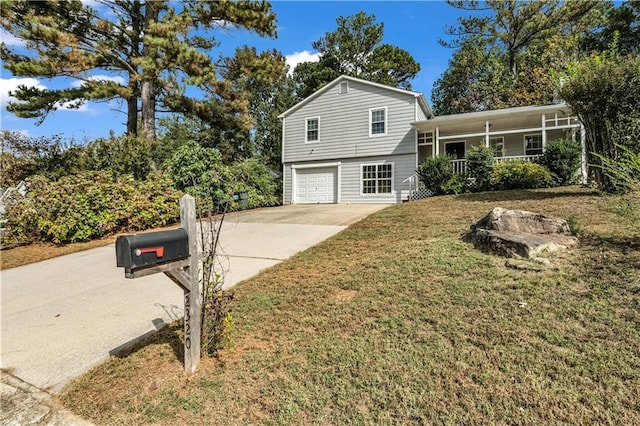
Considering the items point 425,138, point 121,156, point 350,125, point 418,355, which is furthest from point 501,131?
point 121,156

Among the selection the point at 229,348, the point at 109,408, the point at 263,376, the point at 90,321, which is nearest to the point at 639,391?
the point at 263,376

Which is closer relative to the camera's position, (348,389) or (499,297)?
(348,389)

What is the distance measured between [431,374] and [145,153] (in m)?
12.7

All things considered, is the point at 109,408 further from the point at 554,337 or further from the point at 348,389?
the point at 554,337

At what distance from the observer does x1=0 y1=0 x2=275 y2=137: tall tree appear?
12797 mm

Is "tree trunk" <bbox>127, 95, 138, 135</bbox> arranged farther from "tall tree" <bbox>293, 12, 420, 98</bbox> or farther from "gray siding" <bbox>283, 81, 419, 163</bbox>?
"tall tree" <bbox>293, 12, 420, 98</bbox>

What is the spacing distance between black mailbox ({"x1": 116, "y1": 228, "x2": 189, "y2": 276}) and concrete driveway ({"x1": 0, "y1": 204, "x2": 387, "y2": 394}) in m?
1.48

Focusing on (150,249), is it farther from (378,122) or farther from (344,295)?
(378,122)

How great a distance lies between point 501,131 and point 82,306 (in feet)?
53.0

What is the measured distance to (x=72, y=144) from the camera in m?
12.5

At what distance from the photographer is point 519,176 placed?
1158 centimetres

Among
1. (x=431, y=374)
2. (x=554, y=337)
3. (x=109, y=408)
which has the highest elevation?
(x=554, y=337)

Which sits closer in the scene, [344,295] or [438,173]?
[344,295]

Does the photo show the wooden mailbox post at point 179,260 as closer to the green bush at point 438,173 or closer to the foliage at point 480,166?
the green bush at point 438,173
